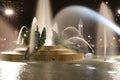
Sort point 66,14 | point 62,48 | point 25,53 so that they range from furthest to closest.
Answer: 1. point 66,14
2. point 62,48
3. point 25,53

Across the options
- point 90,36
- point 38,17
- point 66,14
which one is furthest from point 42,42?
point 66,14

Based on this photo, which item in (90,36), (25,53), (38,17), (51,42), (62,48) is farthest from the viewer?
(90,36)

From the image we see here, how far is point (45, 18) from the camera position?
32.6 meters

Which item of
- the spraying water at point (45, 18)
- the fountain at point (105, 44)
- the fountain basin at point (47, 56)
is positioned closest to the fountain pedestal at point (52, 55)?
the fountain basin at point (47, 56)

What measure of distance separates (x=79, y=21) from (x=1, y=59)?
61501mm

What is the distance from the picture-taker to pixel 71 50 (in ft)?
91.1

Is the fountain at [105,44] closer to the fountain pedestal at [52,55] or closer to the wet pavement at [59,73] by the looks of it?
the fountain pedestal at [52,55]

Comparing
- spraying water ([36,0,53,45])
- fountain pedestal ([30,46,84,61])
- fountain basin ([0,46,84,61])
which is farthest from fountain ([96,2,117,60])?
spraying water ([36,0,53,45])

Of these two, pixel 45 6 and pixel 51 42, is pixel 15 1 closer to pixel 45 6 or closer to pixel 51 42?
pixel 45 6

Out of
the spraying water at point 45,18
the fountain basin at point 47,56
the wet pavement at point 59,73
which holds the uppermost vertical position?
the spraying water at point 45,18

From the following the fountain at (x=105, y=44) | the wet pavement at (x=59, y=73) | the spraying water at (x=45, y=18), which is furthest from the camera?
the fountain at (x=105, y=44)

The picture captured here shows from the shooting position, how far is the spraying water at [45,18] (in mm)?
30703

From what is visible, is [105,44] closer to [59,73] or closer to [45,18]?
[45,18]

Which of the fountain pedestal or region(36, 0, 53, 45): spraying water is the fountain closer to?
the fountain pedestal
